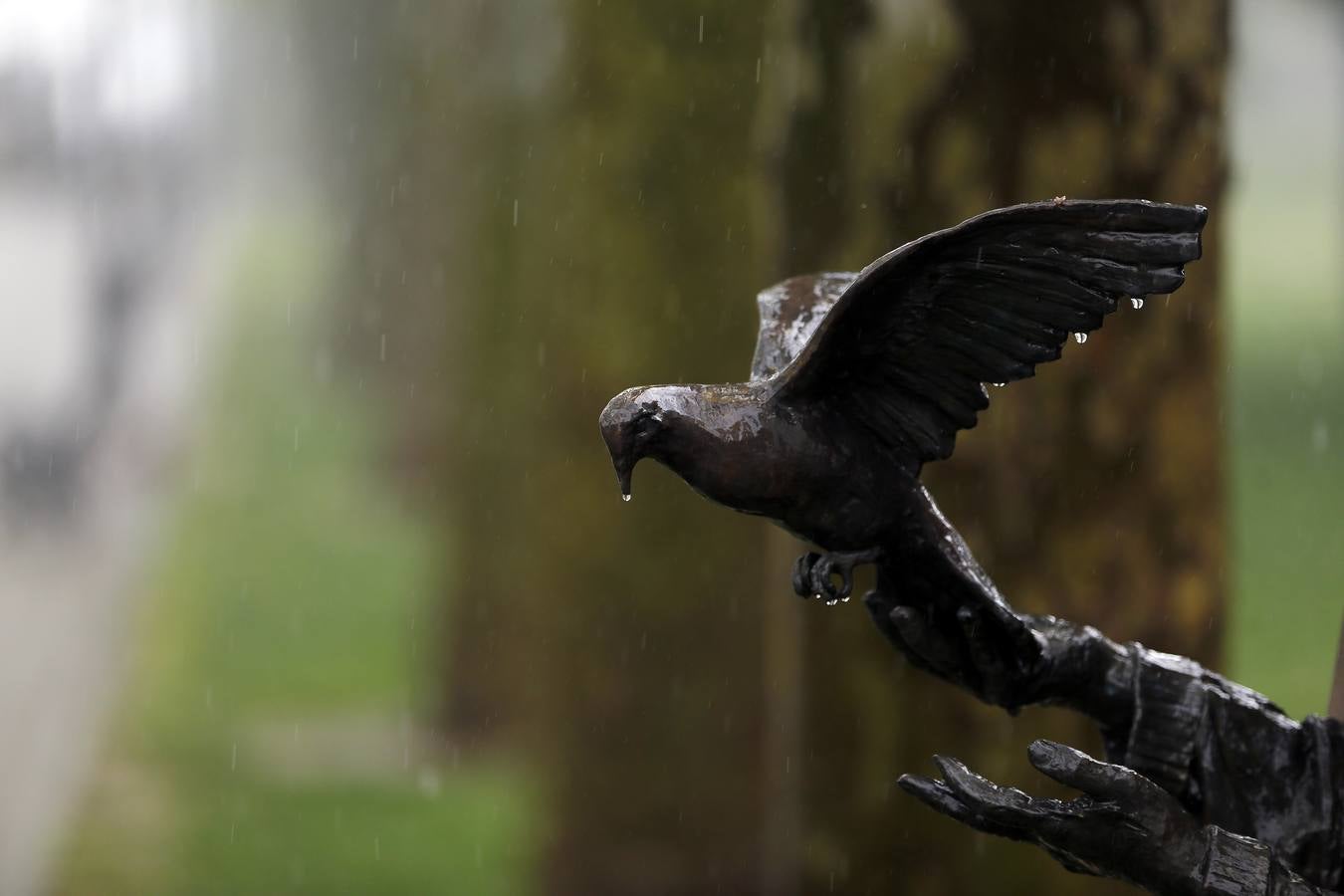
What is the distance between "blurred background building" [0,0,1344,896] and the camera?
2.95 meters

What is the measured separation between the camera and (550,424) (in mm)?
3973

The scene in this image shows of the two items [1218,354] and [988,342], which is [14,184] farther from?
[988,342]

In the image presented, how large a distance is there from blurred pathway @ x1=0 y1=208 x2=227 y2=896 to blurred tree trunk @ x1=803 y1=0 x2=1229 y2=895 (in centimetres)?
318

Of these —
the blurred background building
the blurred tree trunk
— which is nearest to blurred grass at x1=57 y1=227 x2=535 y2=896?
the blurred background building

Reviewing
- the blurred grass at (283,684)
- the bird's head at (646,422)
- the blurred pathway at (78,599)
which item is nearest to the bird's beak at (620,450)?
the bird's head at (646,422)

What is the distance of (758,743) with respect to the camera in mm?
4094

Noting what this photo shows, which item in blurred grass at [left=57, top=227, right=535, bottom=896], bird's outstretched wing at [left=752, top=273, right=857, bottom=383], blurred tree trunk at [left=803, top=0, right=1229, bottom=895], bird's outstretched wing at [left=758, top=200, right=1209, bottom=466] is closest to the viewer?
bird's outstretched wing at [left=758, top=200, right=1209, bottom=466]

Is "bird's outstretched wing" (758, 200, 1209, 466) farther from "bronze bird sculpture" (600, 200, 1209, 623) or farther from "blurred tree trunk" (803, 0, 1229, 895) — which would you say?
"blurred tree trunk" (803, 0, 1229, 895)

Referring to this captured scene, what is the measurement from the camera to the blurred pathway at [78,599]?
16.0 ft

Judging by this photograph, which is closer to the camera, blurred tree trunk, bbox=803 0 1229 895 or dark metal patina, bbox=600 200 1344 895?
dark metal patina, bbox=600 200 1344 895

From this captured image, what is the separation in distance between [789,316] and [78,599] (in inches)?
180

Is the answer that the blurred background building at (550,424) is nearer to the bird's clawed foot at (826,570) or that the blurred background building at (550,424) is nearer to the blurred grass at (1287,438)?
the blurred grass at (1287,438)

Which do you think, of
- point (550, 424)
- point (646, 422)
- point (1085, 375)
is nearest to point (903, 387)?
point (646, 422)

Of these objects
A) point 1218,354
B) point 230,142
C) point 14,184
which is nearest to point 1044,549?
point 1218,354
